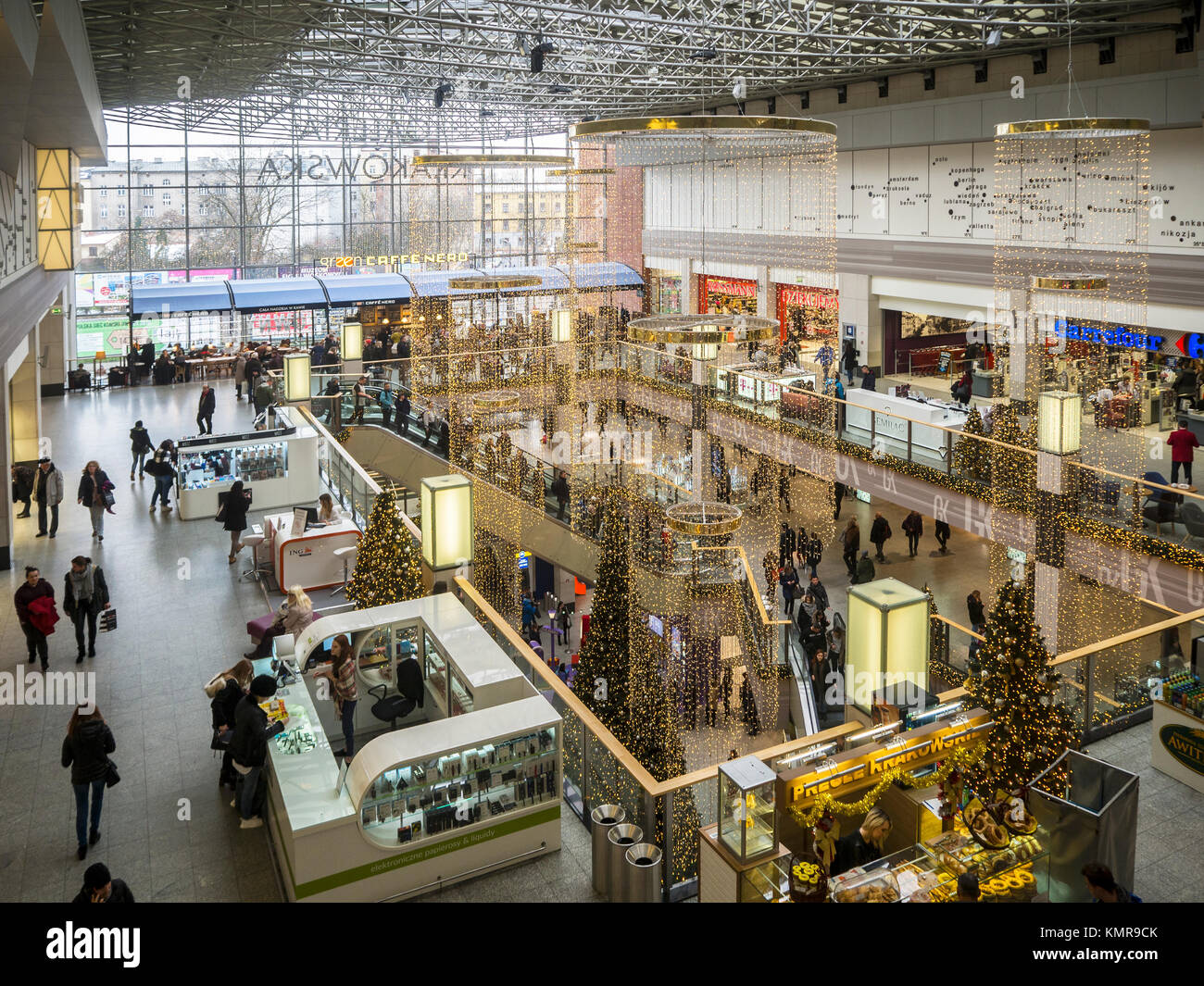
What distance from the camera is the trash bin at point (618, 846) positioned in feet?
18.0

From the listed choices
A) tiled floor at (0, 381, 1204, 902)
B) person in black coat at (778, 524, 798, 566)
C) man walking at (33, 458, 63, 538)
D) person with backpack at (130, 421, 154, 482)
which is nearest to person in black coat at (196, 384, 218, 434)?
person with backpack at (130, 421, 154, 482)

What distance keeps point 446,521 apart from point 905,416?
9868 mm

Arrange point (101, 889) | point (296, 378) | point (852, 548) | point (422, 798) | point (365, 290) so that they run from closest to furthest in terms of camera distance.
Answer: point (101, 889) < point (422, 798) < point (852, 548) < point (296, 378) < point (365, 290)

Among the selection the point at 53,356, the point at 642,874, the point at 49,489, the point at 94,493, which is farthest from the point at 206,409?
the point at 642,874

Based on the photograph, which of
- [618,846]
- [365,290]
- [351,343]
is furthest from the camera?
[365,290]

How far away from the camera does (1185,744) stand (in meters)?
6.55

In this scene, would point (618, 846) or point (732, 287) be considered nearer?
point (618, 846)

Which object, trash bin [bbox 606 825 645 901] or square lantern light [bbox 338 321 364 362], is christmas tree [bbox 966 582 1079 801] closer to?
trash bin [bbox 606 825 645 901]

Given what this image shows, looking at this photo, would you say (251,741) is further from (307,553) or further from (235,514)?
(235,514)

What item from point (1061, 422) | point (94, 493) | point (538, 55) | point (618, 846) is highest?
point (538, 55)

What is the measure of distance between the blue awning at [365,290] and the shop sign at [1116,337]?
19.4 meters

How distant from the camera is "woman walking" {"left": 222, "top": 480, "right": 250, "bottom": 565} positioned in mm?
12047

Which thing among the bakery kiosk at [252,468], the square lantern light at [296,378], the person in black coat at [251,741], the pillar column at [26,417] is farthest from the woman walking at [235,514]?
the pillar column at [26,417]
